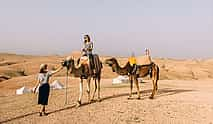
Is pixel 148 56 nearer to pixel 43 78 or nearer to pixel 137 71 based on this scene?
pixel 137 71

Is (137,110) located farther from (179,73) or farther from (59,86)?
(179,73)

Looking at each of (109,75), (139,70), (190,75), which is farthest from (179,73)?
(139,70)

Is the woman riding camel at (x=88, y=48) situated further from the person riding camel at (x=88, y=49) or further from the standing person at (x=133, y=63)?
the standing person at (x=133, y=63)

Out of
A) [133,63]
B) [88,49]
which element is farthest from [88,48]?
[133,63]

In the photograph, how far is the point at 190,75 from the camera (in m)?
49.3

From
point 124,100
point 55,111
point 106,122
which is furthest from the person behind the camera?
point 124,100

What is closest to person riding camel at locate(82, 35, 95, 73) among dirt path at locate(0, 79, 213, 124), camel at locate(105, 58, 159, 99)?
camel at locate(105, 58, 159, 99)

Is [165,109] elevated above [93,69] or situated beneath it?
situated beneath

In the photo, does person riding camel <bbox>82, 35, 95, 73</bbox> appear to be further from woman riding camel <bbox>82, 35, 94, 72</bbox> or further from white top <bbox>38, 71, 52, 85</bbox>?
white top <bbox>38, 71, 52, 85</bbox>

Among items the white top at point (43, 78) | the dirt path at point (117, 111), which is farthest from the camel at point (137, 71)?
the white top at point (43, 78)

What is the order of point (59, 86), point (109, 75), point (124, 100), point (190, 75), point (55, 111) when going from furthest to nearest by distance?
point (190, 75) → point (109, 75) → point (59, 86) → point (124, 100) → point (55, 111)

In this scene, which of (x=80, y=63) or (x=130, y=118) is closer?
(x=130, y=118)

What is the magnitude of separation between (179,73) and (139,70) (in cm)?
3487

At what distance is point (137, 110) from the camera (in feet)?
43.3
